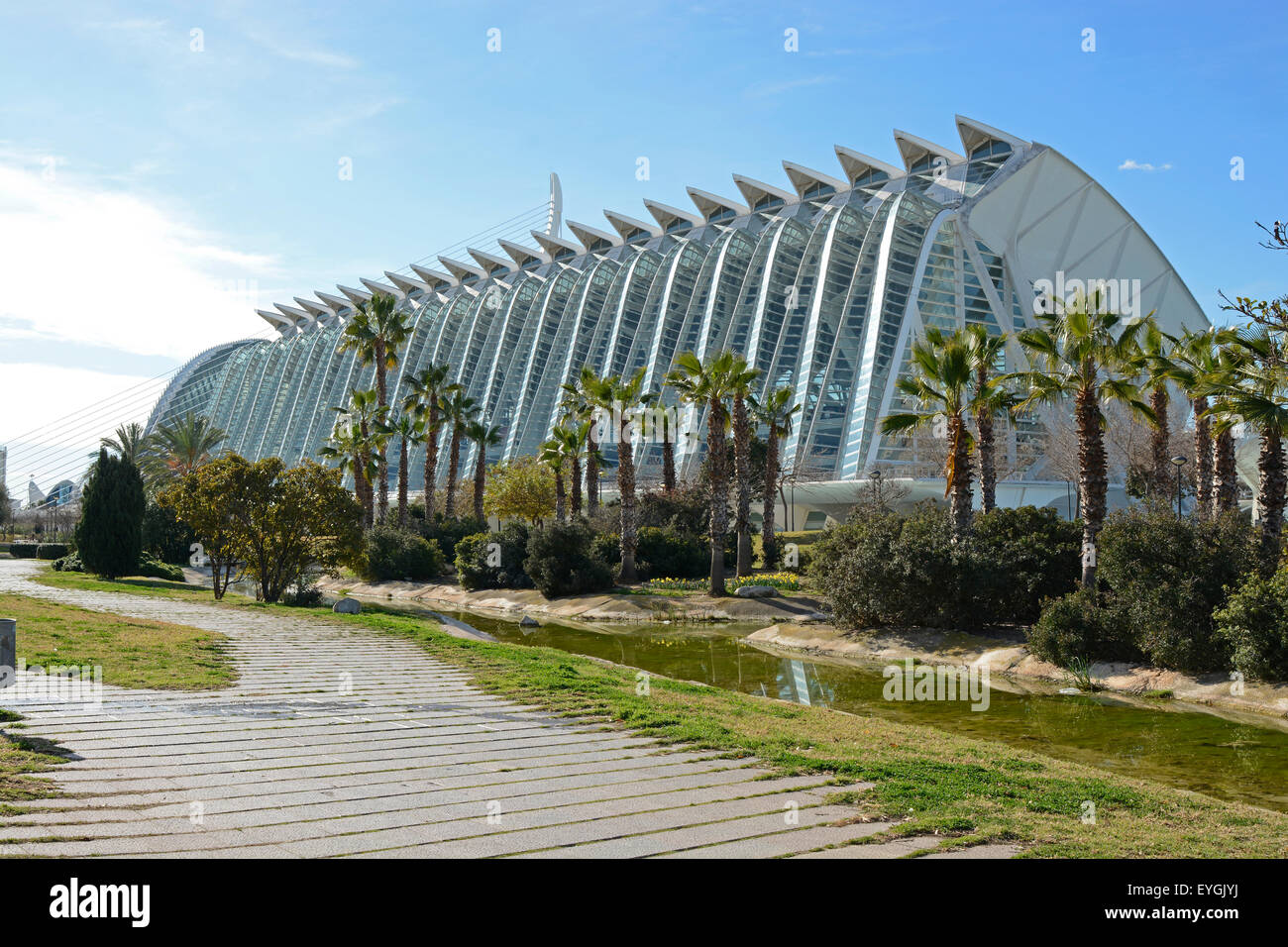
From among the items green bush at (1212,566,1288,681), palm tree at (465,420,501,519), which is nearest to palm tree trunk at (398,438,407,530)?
palm tree at (465,420,501,519)

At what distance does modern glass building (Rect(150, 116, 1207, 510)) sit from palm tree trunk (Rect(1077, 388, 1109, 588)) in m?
29.4

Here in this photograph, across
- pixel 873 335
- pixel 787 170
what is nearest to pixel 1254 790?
pixel 873 335

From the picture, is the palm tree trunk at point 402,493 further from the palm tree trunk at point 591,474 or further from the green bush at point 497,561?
the palm tree trunk at point 591,474

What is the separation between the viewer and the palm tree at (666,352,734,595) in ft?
114

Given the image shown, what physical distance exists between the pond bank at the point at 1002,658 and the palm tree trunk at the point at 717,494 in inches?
212

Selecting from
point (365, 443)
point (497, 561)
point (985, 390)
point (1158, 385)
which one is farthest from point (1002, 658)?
Answer: point (365, 443)

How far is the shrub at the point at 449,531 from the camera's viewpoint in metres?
48.0

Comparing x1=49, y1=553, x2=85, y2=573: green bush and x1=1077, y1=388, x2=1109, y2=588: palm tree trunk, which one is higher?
x1=1077, y1=388, x2=1109, y2=588: palm tree trunk

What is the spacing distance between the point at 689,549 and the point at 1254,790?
30.9 m

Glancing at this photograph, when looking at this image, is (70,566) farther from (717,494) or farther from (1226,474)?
(1226,474)

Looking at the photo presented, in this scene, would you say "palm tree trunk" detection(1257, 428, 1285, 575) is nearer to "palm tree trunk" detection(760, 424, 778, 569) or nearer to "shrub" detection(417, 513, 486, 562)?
"palm tree trunk" detection(760, 424, 778, 569)

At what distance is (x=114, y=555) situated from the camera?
3875 cm

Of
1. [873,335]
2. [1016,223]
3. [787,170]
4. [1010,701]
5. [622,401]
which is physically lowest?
[1010,701]
